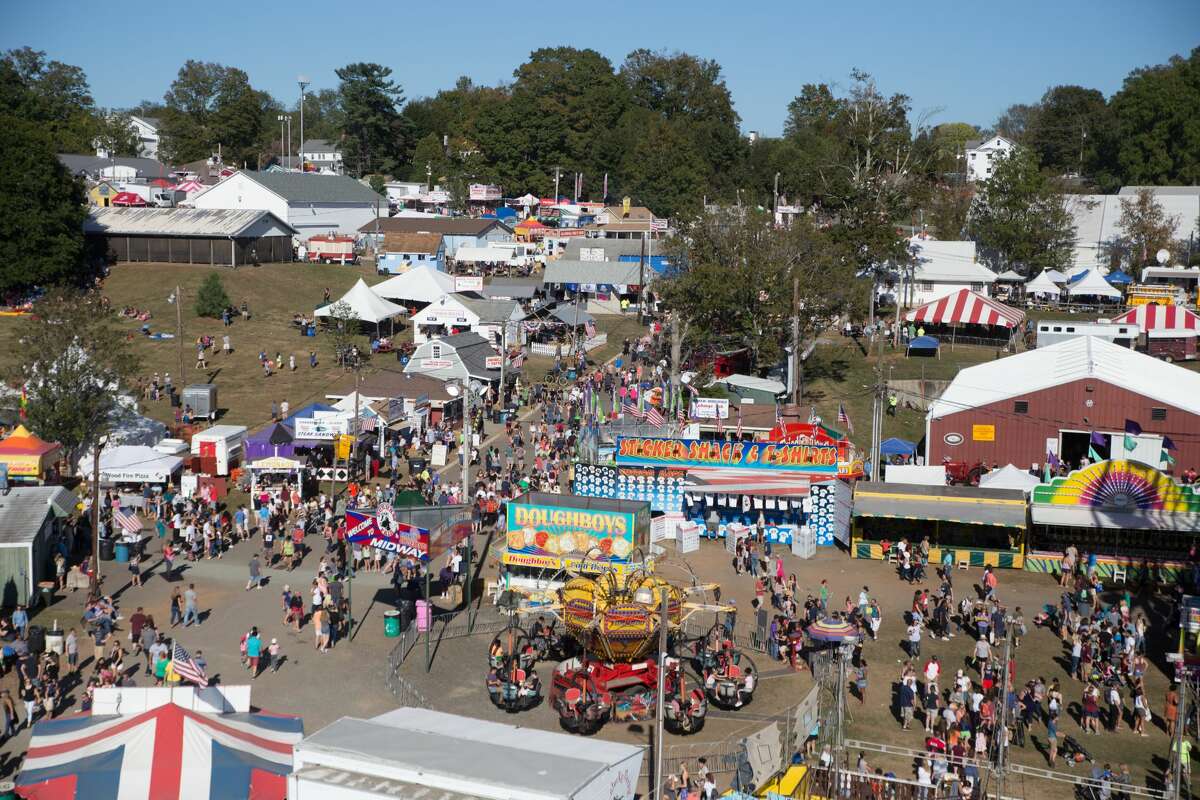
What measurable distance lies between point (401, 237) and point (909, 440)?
47.0m

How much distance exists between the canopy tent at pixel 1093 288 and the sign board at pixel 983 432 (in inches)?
1414

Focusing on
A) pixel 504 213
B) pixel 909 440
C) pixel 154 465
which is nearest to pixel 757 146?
pixel 504 213

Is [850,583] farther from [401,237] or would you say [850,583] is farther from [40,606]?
[401,237]

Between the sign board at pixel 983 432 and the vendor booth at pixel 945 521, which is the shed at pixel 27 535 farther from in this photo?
the sign board at pixel 983 432

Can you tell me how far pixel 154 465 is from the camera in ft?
126

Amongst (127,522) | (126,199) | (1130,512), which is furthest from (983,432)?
(126,199)

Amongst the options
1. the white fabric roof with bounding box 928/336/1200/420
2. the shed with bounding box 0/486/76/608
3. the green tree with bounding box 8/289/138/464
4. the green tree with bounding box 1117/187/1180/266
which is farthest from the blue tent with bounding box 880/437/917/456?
the green tree with bounding box 1117/187/1180/266

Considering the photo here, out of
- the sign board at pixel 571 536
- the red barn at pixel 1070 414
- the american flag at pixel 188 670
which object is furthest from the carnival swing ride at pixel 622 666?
the red barn at pixel 1070 414

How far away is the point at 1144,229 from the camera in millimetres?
85875

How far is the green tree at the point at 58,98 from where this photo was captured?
376ft

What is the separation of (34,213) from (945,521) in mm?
55766

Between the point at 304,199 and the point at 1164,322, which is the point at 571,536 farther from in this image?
the point at 304,199

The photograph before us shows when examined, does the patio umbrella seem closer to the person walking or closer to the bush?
the person walking

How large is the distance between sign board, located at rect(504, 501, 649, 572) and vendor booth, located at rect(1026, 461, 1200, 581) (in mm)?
12064
